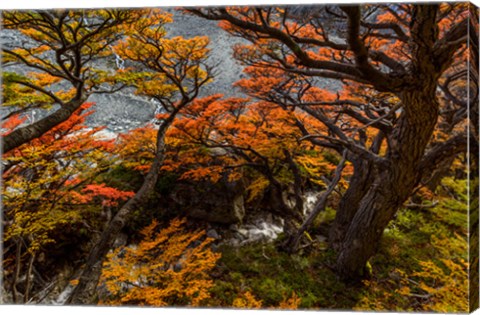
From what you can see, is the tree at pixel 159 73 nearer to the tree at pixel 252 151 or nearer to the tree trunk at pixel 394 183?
the tree at pixel 252 151

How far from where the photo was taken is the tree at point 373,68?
6.61 ft

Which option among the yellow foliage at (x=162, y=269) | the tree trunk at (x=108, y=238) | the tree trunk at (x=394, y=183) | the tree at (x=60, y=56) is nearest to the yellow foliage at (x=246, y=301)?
the yellow foliage at (x=162, y=269)

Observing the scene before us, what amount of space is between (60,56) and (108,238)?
1.49 metres

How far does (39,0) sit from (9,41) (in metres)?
0.43

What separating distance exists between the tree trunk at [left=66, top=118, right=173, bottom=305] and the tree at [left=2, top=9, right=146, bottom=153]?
0.71m

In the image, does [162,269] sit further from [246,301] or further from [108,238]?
[246,301]

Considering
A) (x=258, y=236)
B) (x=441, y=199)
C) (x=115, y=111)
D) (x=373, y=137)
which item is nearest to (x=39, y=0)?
(x=115, y=111)

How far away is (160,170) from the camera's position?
3072 mm

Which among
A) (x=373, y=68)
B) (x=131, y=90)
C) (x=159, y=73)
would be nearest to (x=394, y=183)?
(x=373, y=68)

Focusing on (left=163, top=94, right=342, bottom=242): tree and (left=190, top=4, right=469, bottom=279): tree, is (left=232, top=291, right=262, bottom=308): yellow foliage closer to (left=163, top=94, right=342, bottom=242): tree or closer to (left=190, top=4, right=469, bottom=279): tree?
(left=163, top=94, right=342, bottom=242): tree

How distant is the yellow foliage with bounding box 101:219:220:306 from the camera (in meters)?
2.72

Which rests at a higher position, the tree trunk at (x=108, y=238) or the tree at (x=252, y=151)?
the tree at (x=252, y=151)

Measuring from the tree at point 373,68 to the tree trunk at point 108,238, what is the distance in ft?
3.75

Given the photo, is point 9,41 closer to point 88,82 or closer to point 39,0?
point 39,0
